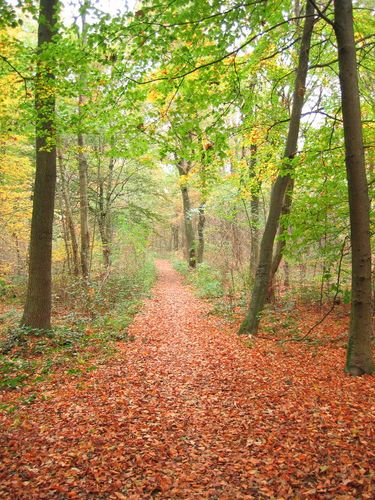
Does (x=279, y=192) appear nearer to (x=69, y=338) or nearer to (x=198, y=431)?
(x=198, y=431)

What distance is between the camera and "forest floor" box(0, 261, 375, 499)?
3254 mm

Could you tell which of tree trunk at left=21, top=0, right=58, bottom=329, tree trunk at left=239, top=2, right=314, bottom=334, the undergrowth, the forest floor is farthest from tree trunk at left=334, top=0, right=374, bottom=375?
tree trunk at left=21, top=0, right=58, bottom=329

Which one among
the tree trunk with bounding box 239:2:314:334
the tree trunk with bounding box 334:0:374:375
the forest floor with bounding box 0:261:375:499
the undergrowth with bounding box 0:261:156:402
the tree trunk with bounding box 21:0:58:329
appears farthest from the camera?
the tree trunk with bounding box 21:0:58:329

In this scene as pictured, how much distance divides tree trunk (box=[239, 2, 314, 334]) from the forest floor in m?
1.50

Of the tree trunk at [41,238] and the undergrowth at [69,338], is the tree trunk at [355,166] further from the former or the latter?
the tree trunk at [41,238]

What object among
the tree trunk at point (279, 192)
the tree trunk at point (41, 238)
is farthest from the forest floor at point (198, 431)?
the tree trunk at point (41, 238)

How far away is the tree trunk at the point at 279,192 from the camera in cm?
727

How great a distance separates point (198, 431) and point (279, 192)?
5.57 meters

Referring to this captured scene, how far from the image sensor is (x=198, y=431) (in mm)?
4262

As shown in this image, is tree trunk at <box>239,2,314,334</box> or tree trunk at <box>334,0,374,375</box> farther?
tree trunk at <box>239,2,314,334</box>

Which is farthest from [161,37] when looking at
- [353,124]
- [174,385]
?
[174,385]

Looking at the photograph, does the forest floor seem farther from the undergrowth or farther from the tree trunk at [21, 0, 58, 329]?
the tree trunk at [21, 0, 58, 329]

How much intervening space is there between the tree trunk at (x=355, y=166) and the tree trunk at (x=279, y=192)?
→ 2194mm

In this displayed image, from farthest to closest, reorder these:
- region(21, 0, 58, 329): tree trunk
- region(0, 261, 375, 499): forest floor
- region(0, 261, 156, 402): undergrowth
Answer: region(21, 0, 58, 329): tree trunk < region(0, 261, 156, 402): undergrowth < region(0, 261, 375, 499): forest floor
